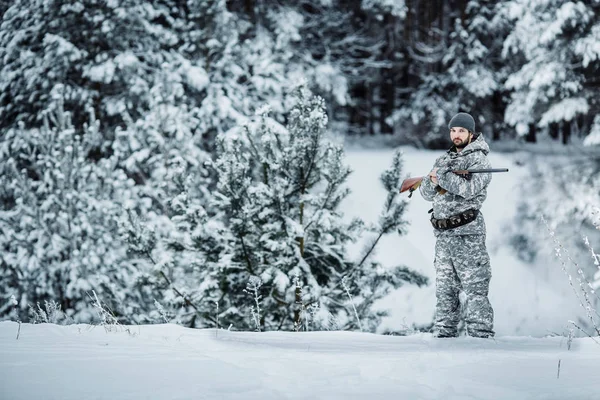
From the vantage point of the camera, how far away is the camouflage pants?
14.2 feet

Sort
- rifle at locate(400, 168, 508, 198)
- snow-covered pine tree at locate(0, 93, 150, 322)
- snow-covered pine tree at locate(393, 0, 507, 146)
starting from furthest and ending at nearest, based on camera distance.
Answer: snow-covered pine tree at locate(393, 0, 507, 146), snow-covered pine tree at locate(0, 93, 150, 322), rifle at locate(400, 168, 508, 198)

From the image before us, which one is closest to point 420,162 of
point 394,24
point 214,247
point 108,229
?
point 394,24

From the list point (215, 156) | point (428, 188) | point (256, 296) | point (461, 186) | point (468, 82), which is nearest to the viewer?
point (461, 186)

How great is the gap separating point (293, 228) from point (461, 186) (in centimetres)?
217

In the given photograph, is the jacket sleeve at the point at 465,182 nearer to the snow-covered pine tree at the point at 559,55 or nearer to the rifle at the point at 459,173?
the rifle at the point at 459,173

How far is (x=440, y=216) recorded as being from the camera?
4.47m

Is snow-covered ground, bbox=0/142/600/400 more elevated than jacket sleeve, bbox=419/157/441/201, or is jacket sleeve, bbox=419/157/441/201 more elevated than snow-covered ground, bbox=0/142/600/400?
jacket sleeve, bbox=419/157/441/201

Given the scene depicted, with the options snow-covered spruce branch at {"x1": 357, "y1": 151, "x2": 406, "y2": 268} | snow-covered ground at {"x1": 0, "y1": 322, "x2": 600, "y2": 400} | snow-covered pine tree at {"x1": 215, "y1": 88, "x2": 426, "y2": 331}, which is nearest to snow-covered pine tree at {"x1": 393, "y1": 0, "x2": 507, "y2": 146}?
snow-covered spruce branch at {"x1": 357, "y1": 151, "x2": 406, "y2": 268}

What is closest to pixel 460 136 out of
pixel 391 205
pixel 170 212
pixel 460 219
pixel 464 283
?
pixel 460 219

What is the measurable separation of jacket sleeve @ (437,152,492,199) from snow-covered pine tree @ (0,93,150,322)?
550 centimetres

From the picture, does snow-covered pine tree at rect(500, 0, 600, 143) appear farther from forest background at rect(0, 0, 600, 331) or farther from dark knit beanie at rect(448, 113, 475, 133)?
dark knit beanie at rect(448, 113, 475, 133)

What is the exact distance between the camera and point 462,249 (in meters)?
4.41

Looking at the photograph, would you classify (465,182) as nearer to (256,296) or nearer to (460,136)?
(460,136)

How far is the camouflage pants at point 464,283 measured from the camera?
4.33 meters
